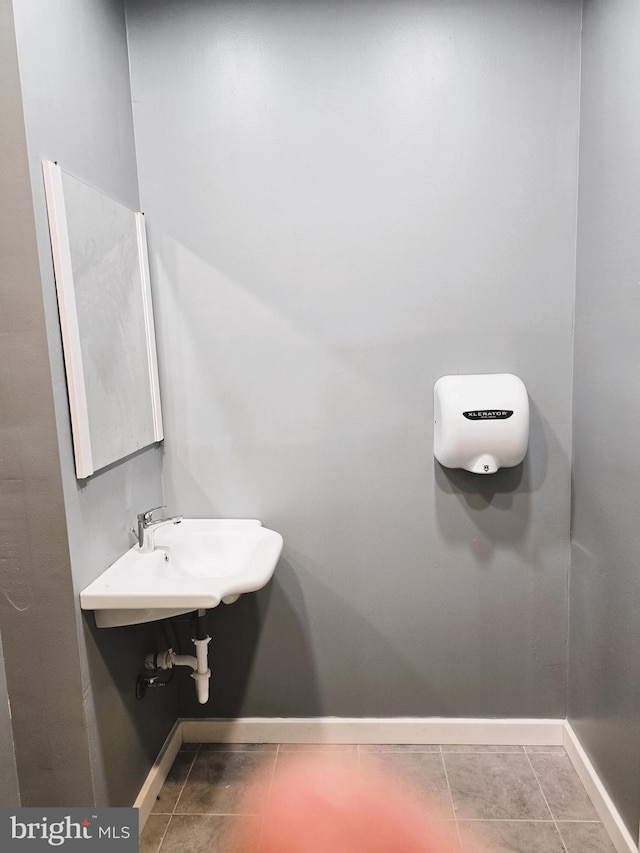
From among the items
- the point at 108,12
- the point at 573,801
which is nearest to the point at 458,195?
the point at 108,12

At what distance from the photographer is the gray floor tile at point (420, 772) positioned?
1.97 m

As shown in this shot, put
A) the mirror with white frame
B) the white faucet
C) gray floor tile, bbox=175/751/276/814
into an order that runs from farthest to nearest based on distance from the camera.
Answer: gray floor tile, bbox=175/751/276/814, the white faucet, the mirror with white frame

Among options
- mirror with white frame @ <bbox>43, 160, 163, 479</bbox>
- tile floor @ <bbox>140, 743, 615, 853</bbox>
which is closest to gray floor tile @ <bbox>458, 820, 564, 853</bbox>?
tile floor @ <bbox>140, 743, 615, 853</bbox>

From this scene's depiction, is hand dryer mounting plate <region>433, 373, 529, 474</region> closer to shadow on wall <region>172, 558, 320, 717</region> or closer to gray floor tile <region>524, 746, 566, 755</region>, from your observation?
shadow on wall <region>172, 558, 320, 717</region>

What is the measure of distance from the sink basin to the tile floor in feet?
2.42

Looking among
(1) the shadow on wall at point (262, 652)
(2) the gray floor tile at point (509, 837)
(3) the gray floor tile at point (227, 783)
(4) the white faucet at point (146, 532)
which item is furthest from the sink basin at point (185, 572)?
(2) the gray floor tile at point (509, 837)

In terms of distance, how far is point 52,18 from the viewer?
59.6 inches

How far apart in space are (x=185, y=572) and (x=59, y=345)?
2.85ft

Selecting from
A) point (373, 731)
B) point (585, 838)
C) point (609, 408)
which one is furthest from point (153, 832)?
point (609, 408)

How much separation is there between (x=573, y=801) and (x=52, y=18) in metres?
2.75

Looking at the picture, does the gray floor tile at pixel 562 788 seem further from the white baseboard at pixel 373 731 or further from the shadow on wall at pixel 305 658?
the shadow on wall at pixel 305 658

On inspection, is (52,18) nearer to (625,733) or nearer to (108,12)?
(108,12)

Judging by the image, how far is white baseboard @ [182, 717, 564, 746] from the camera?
224 cm

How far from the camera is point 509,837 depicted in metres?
1.83
